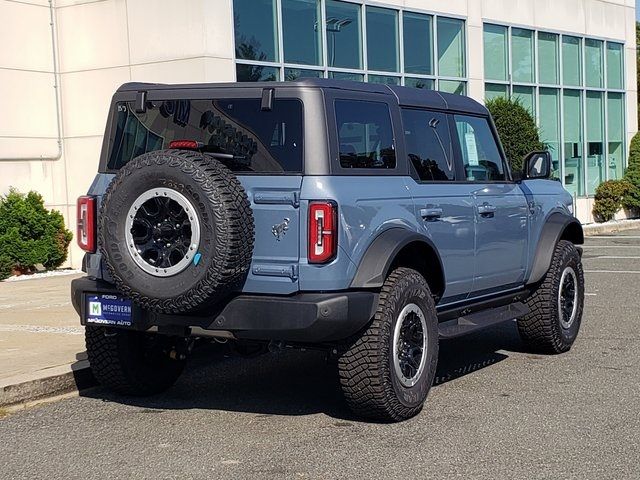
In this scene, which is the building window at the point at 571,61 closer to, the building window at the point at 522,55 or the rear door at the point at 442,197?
the building window at the point at 522,55

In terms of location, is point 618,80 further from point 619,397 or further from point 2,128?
point 619,397

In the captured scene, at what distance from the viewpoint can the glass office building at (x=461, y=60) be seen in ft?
52.5

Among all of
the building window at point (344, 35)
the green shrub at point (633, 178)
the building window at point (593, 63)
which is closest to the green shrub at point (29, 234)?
the building window at point (344, 35)

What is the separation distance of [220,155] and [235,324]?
3.38 ft

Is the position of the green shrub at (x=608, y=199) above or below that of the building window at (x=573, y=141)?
below

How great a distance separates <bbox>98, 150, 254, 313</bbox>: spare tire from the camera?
5688 millimetres

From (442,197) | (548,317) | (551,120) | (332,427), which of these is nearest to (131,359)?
(332,427)

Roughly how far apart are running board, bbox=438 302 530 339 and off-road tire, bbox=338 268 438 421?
2.35 feet

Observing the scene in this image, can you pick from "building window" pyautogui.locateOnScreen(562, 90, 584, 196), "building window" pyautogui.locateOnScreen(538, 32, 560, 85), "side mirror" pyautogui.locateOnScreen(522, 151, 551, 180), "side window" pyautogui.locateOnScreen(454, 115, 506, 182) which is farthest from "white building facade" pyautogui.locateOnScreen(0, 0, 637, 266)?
"side mirror" pyautogui.locateOnScreen(522, 151, 551, 180)

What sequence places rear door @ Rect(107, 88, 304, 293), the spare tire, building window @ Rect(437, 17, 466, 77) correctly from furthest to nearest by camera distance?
building window @ Rect(437, 17, 466, 77)
rear door @ Rect(107, 88, 304, 293)
the spare tire

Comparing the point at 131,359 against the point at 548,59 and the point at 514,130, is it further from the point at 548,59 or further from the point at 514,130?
the point at 548,59

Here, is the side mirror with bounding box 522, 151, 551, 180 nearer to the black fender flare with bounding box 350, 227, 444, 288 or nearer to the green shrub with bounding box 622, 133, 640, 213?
the black fender flare with bounding box 350, 227, 444, 288

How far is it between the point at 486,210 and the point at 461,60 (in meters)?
13.8

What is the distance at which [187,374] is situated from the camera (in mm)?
7988
